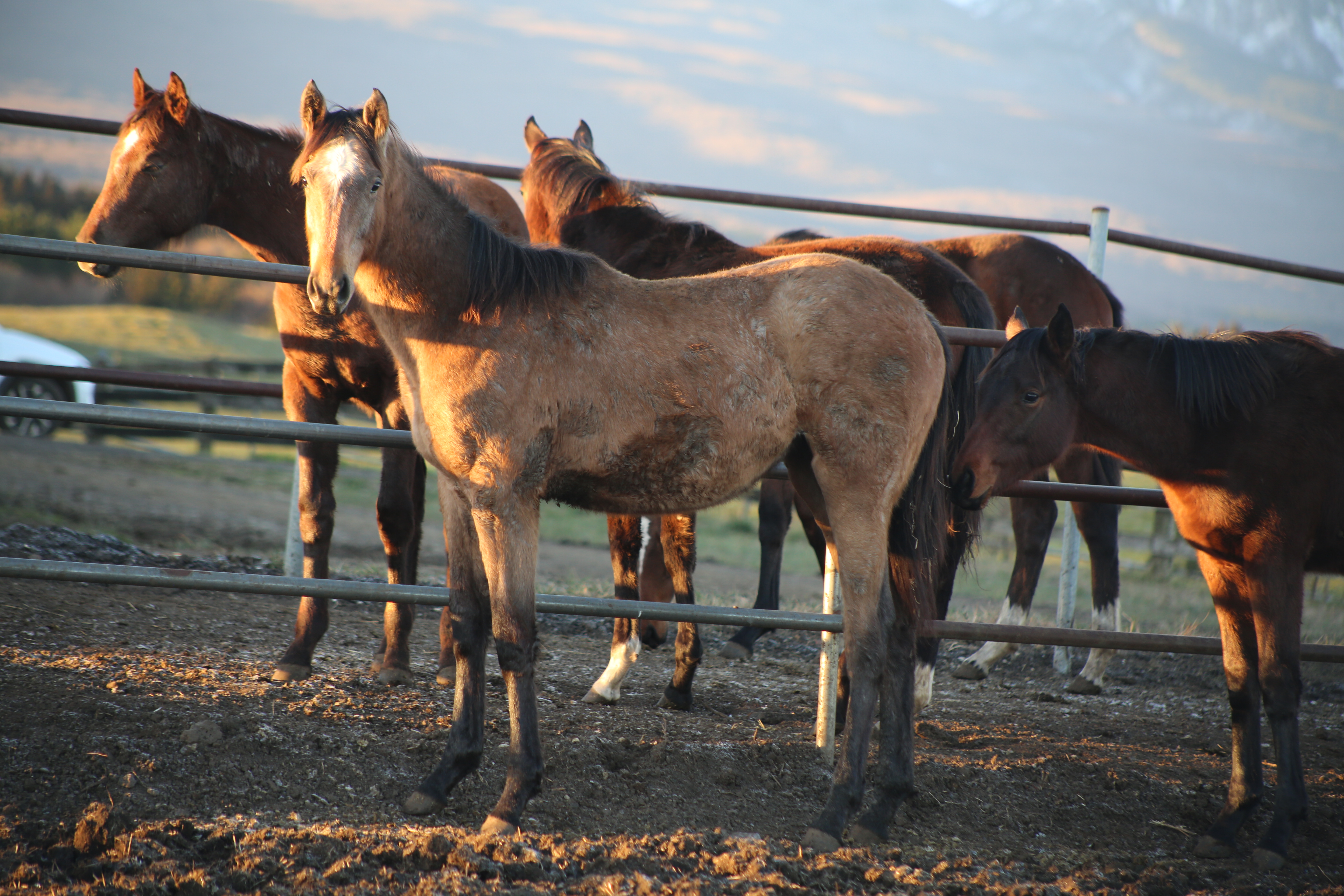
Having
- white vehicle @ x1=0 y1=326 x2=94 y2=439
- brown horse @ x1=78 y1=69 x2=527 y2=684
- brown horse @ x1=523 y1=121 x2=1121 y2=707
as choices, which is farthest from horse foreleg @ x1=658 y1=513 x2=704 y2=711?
white vehicle @ x1=0 y1=326 x2=94 y2=439

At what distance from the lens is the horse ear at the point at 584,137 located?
495 centimetres

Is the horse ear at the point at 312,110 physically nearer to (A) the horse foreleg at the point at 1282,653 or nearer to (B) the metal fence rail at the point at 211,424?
(B) the metal fence rail at the point at 211,424

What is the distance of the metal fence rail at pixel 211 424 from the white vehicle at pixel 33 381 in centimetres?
1215

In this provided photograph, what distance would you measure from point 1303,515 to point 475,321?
110 inches

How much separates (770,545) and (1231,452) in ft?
8.78

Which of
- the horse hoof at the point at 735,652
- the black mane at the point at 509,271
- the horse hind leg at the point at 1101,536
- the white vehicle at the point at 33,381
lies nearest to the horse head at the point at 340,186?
the black mane at the point at 509,271

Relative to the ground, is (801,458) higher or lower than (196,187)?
lower

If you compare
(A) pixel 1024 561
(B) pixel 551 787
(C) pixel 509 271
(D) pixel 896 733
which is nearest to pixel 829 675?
(D) pixel 896 733

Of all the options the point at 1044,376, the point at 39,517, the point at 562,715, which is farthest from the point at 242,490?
the point at 1044,376

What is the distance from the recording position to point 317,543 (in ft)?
12.4

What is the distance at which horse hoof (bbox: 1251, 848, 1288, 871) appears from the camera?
107 inches

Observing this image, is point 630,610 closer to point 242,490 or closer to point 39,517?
point 39,517

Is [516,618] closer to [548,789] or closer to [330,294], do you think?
[548,789]

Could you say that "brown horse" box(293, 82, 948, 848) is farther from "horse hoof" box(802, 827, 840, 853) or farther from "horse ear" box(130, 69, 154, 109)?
"horse ear" box(130, 69, 154, 109)
